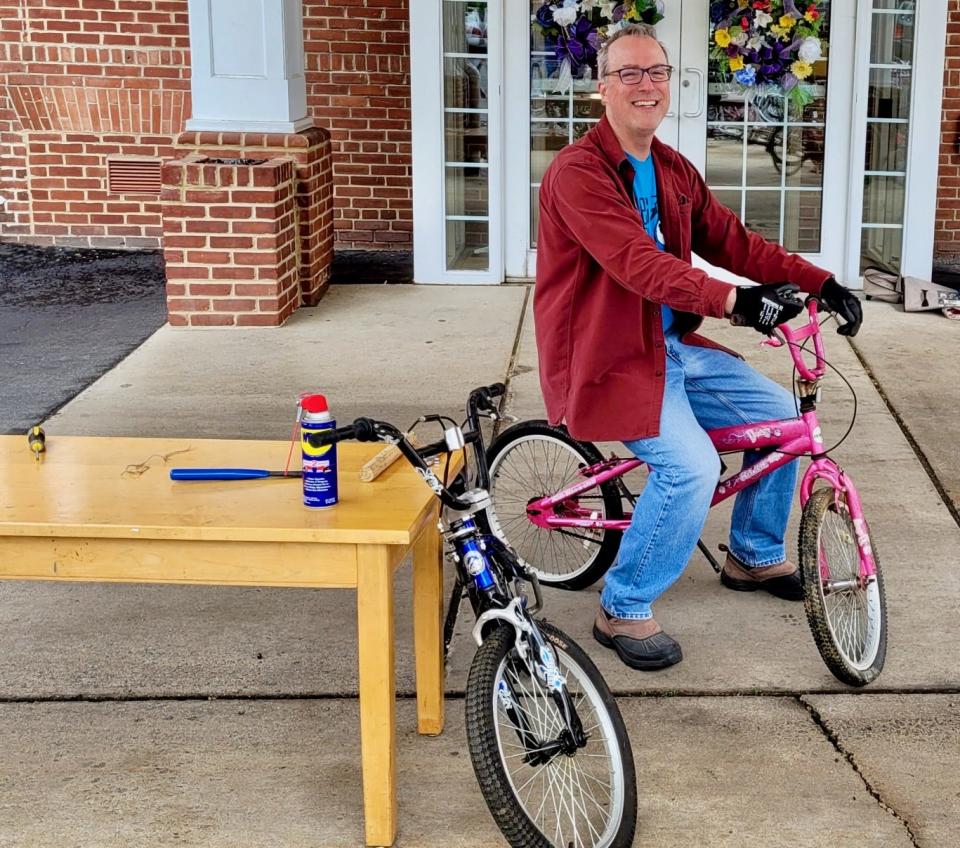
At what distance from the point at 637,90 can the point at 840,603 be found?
153 cm

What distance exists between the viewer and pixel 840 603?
4.20 metres

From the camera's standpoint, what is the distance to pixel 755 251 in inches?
174

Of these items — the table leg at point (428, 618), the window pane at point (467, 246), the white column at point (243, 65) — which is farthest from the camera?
the window pane at point (467, 246)

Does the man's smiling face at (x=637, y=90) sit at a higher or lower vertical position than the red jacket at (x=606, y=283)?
higher

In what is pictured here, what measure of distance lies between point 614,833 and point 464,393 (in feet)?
13.7

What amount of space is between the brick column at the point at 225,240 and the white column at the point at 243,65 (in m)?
0.38

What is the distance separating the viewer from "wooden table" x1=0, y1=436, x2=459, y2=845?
10.5 feet

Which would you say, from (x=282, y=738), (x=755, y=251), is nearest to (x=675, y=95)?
(x=755, y=251)

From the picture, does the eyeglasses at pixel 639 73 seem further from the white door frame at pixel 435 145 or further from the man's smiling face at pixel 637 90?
the white door frame at pixel 435 145

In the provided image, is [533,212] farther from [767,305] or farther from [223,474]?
[223,474]

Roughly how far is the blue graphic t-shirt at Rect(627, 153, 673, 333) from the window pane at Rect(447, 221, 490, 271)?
18.5 feet

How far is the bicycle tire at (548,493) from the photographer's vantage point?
15.4ft

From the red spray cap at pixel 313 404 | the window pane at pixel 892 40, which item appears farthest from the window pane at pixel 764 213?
the red spray cap at pixel 313 404

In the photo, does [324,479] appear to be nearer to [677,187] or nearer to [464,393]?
[677,187]
